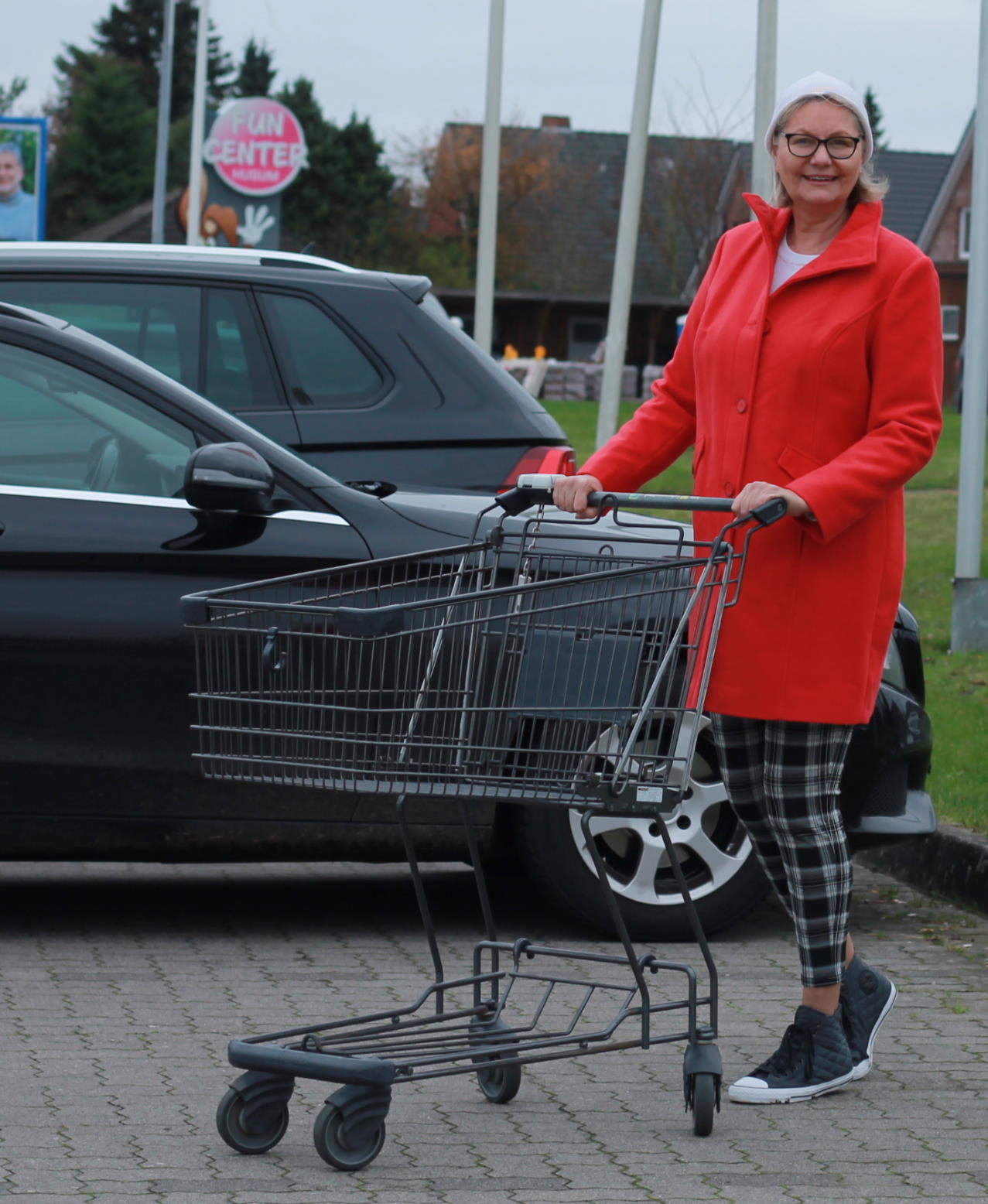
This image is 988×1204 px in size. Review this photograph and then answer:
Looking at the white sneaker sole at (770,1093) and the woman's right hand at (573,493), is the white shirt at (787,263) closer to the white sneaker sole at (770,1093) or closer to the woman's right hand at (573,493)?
the woman's right hand at (573,493)

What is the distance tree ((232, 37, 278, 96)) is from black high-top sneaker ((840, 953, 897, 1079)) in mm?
88307

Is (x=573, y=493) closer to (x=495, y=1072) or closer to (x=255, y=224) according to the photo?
(x=495, y=1072)

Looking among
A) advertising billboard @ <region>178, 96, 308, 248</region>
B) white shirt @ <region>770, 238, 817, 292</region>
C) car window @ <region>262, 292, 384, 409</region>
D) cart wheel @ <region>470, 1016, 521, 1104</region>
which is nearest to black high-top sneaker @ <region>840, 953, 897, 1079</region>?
cart wheel @ <region>470, 1016, 521, 1104</region>

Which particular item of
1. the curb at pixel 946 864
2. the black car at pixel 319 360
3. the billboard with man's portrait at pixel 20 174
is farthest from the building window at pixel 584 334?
the curb at pixel 946 864

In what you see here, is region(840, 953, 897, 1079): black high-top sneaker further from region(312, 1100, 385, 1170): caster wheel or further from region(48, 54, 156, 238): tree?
region(48, 54, 156, 238): tree

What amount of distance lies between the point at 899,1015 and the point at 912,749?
0.91 meters

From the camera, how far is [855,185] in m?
4.34

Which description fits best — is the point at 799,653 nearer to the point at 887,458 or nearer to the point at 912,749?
the point at 887,458

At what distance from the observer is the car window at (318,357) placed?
773cm

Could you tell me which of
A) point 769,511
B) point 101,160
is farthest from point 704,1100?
point 101,160

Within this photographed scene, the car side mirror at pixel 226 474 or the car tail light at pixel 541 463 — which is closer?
the car side mirror at pixel 226 474

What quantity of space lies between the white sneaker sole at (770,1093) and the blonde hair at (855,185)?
6.09 ft

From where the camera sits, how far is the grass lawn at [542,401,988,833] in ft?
25.2

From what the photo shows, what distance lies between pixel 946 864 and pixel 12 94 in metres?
79.7
